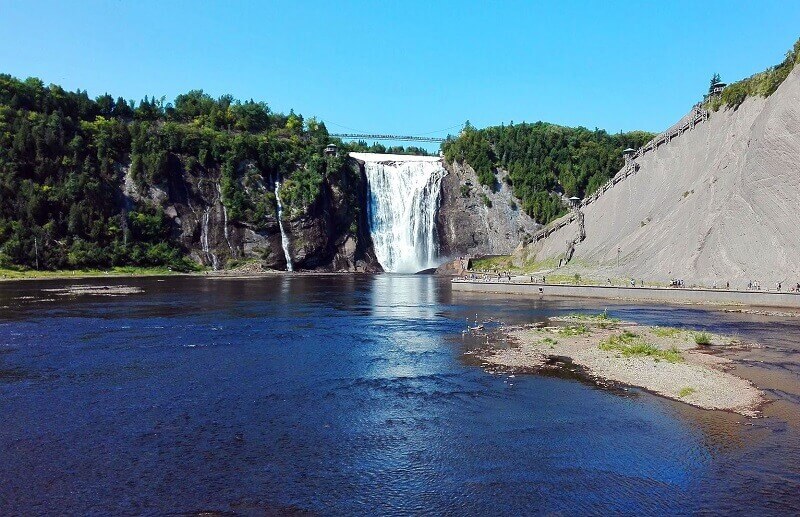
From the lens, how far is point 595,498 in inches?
517

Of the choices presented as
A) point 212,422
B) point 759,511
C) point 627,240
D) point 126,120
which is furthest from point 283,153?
point 759,511

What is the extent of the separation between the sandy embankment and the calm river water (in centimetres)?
110

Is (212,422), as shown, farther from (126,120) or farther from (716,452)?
(126,120)

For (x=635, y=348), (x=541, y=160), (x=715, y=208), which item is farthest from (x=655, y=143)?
(x=541, y=160)

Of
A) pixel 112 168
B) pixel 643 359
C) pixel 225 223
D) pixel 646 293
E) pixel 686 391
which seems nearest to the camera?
pixel 686 391

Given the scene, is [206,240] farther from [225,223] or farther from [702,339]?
[702,339]

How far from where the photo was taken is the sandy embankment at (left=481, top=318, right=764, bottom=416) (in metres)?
20.9

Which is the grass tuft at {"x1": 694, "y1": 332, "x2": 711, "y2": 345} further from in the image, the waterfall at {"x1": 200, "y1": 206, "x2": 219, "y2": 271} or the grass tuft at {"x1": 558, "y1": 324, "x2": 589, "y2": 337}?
the waterfall at {"x1": 200, "y1": 206, "x2": 219, "y2": 271}

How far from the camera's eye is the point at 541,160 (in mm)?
146625

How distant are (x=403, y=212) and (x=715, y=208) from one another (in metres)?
81.0

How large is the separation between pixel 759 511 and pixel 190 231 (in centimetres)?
11692

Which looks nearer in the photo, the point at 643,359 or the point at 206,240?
the point at 643,359

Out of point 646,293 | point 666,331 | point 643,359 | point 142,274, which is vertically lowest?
point 643,359

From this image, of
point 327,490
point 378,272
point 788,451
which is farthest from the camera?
point 378,272
